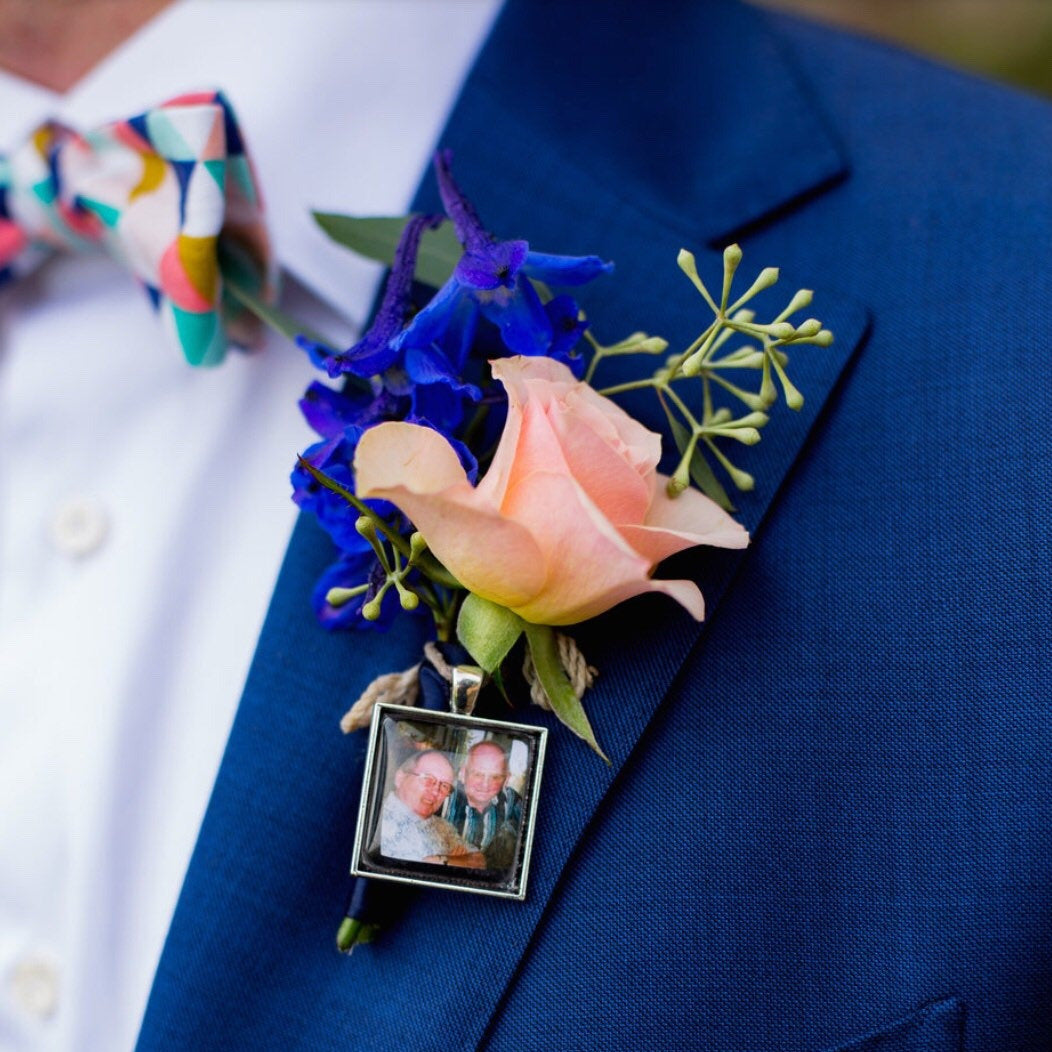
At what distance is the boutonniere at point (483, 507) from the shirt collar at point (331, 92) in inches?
11.5

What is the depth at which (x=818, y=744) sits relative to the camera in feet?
2.23

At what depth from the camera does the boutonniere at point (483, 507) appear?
0.52 metres

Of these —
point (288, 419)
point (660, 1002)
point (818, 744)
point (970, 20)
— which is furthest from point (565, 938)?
point (970, 20)

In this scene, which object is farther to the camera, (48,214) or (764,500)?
(48,214)

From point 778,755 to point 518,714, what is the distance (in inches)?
7.3

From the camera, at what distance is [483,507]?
499 mm

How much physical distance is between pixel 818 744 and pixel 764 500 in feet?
0.59

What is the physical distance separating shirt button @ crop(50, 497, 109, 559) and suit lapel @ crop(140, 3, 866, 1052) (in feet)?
0.91

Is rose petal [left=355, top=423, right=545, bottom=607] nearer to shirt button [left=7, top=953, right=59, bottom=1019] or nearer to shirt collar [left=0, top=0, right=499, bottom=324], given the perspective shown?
shirt collar [left=0, top=0, right=499, bottom=324]

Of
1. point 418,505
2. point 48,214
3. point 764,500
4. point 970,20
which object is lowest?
point 970,20

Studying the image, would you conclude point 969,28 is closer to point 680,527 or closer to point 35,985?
point 680,527

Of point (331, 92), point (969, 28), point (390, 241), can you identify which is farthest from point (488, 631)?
point (969, 28)

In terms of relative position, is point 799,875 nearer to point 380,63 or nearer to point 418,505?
point 418,505

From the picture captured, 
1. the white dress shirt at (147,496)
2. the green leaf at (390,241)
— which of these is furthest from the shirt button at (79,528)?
the green leaf at (390,241)
